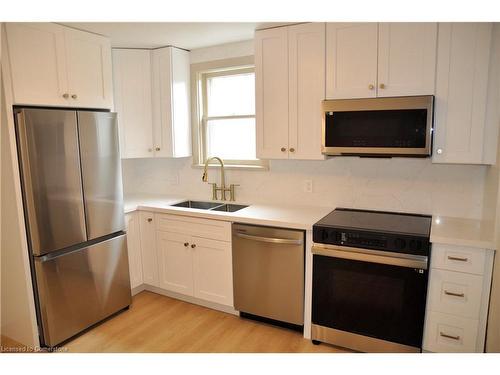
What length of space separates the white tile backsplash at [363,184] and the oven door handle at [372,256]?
0.65 m

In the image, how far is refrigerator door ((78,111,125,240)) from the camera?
8.45 feet

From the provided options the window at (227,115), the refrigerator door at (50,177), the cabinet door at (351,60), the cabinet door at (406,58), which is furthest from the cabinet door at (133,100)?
the cabinet door at (406,58)

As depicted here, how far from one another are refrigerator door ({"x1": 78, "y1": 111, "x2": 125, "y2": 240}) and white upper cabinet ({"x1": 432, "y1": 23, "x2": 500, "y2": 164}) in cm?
237

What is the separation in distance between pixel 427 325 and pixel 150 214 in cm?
236

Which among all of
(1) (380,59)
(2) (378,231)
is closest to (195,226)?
(2) (378,231)

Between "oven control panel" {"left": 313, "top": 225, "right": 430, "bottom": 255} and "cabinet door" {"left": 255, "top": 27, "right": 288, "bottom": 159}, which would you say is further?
"cabinet door" {"left": 255, "top": 27, "right": 288, "bottom": 159}

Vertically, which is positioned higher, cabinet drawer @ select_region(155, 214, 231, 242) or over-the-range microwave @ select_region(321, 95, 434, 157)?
over-the-range microwave @ select_region(321, 95, 434, 157)

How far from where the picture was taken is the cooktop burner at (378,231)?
212cm

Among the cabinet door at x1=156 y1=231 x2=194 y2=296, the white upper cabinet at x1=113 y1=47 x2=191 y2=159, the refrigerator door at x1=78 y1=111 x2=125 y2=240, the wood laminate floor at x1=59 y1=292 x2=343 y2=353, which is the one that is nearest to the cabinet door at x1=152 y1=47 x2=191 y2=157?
the white upper cabinet at x1=113 y1=47 x2=191 y2=159

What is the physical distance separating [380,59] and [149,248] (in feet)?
8.20

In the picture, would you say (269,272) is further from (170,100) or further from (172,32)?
(172,32)

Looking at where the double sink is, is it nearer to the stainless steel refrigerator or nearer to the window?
the window

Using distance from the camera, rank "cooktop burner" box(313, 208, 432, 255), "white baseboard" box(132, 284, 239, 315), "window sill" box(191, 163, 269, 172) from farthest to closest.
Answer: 1. "window sill" box(191, 163, 269, 172)
2. "white baseboard" box(132, 284, 239, 315)
3. "cooktop burner" box(313, 208, 432, 255)

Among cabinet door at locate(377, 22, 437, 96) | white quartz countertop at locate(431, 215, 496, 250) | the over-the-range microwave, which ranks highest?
cabinet door at locate(377, 22, 437, 96)
